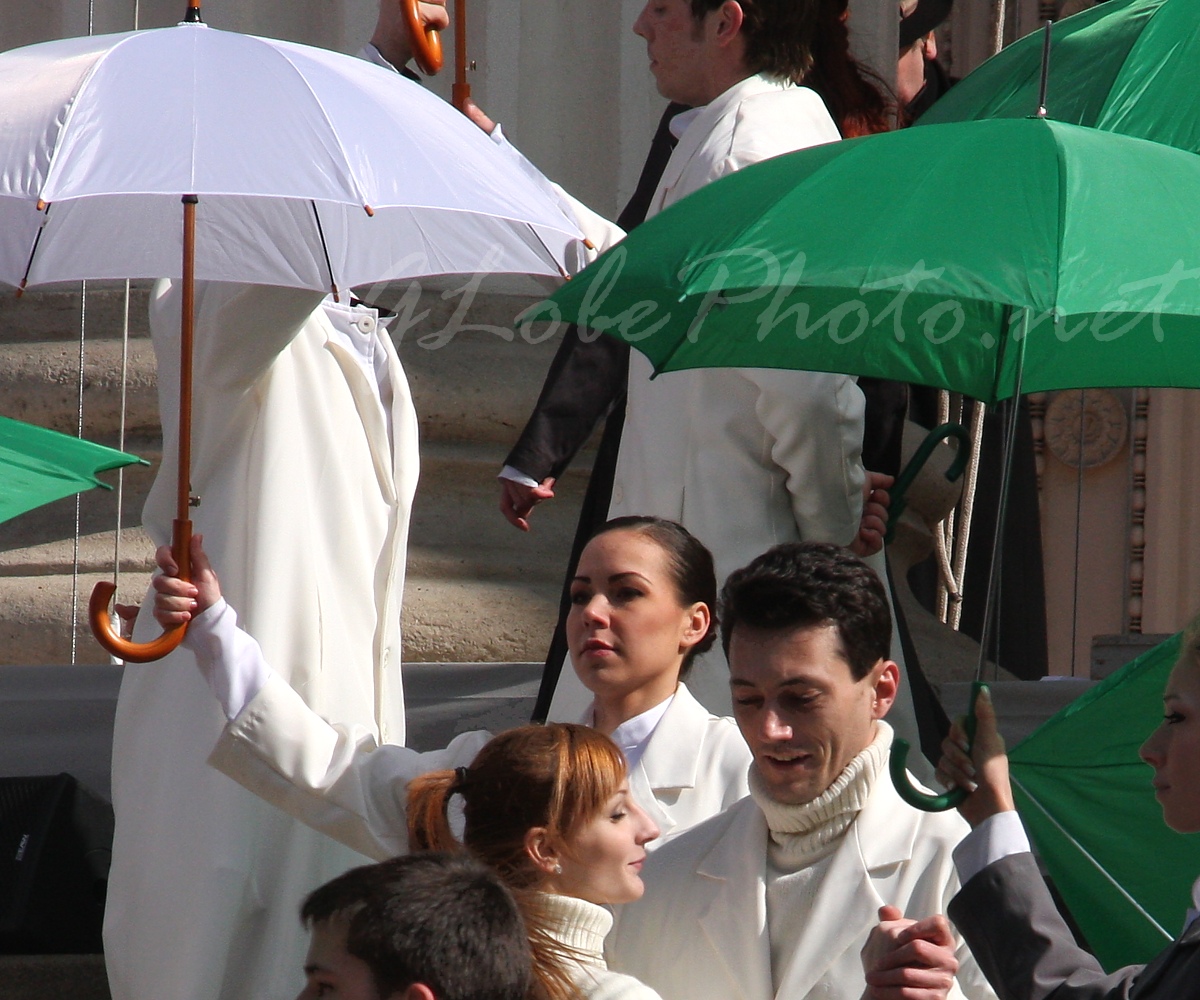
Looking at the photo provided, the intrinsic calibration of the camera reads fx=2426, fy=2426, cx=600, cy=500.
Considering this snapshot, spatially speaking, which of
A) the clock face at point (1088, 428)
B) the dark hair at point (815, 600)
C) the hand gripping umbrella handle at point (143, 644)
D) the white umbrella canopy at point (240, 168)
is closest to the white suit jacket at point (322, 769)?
the hand gripping umbrella handle at point (143, 644)

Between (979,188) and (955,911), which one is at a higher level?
(979,188)

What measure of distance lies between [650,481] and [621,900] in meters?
1.33

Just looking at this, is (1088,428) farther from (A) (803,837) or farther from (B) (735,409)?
(A) (803,837)

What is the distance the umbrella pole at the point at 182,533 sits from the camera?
3775mm

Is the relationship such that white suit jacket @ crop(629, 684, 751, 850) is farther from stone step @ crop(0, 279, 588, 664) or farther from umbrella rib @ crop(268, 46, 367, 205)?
stone step @ crop(0, 279, 588, 664)

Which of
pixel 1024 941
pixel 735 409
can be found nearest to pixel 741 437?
pixel 735 409

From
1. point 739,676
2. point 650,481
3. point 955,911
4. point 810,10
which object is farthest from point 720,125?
point 955,911

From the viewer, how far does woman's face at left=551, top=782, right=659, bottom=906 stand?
339cm

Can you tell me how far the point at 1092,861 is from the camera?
3703 millimetres

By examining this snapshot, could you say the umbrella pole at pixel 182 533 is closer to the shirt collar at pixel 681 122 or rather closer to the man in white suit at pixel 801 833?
the man in white suit at pixel 801 833

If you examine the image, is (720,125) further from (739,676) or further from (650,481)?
(739,676)

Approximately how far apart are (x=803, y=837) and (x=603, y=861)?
12.4 inches

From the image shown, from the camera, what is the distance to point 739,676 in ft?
11.6

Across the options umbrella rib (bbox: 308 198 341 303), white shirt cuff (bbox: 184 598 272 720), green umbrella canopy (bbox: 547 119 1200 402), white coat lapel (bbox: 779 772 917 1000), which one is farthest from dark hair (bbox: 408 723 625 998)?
umbrella rib (bbox: 308 198 341 303)
